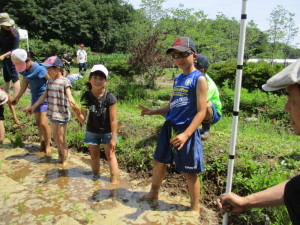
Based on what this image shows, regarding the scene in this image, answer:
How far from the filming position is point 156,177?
3324 millimetres

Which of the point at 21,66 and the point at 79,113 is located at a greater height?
the point at 21,66

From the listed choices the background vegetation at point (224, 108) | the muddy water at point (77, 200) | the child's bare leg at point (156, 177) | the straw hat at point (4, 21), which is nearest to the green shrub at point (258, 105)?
the background vegetation at point (224, 108)

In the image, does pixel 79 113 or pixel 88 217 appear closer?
pixel 88 217

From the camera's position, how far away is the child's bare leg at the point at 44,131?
4.72m

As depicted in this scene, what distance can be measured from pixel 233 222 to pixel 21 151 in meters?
3.94

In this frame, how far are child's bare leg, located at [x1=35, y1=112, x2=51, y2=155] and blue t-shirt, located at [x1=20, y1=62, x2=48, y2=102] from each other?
0.33m

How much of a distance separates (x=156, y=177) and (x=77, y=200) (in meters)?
1.07

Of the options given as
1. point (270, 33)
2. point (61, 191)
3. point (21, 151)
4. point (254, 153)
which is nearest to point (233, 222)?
point (254, 153)

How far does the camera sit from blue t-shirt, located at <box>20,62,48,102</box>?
4.64 m

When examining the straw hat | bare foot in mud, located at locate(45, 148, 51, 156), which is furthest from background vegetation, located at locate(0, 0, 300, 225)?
the straw hat

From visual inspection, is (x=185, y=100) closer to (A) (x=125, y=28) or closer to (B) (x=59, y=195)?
(B) (x=59, y=195)

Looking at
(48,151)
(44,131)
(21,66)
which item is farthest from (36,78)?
(48,151)

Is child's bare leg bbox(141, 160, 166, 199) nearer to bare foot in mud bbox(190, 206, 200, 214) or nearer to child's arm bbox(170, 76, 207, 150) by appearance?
bare foot in mud bbox(190, 206, 200, 214)

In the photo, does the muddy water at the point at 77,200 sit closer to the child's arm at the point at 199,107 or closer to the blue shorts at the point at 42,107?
the blue shorts at the point at 42,107
